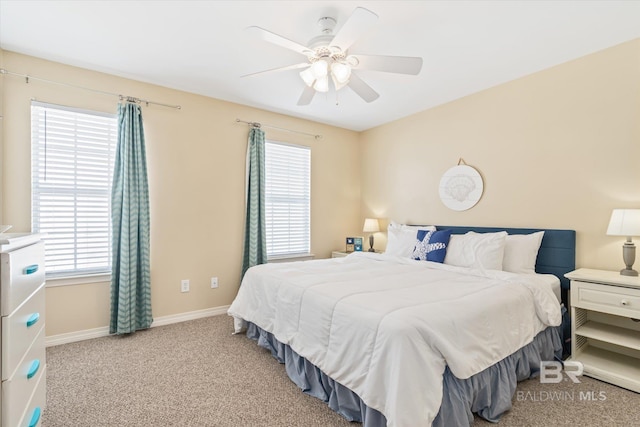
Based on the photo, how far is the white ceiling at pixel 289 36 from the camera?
210cm

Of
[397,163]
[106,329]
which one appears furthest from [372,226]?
[106,329]

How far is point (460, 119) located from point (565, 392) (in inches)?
112

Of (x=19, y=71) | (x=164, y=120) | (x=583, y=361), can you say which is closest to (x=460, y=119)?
(x=583, y=361)

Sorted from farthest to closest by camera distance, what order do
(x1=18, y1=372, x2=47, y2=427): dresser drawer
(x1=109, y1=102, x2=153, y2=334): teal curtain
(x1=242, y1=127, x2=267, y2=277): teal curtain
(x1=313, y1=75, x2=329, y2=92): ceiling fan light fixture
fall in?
(x1=242, y1=127, x2=267, y2=277): teal curtain
(x1=109, y1=102, x2=153, y2=334): teal curtain
(x1=313, y1=75, x2=329, y2=92): ceiling fan light fixture
(x1=18, y1=372, x2=47, y2=427): dresser drawer

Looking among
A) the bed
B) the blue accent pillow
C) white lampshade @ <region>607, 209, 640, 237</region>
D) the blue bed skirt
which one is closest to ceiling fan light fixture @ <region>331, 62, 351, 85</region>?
the bed

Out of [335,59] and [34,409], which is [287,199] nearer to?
[335,59]

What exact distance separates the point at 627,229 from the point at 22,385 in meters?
3.69

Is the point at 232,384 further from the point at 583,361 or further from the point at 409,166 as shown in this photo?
the point at 409,166

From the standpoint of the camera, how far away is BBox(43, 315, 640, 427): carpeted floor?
1.80 m

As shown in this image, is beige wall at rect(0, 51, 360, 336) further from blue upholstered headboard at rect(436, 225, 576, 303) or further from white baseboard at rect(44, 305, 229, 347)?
blue upholstered headboard at rect(436, 225, 576, 303)

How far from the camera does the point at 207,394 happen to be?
2.05m

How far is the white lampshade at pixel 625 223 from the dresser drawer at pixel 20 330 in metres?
3.58

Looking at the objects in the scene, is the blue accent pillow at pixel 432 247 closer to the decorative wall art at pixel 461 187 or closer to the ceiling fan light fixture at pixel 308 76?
the decorative wall art at pixel 461 187

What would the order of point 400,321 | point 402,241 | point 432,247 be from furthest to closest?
point 402,241, point 432,247, point 400,321
